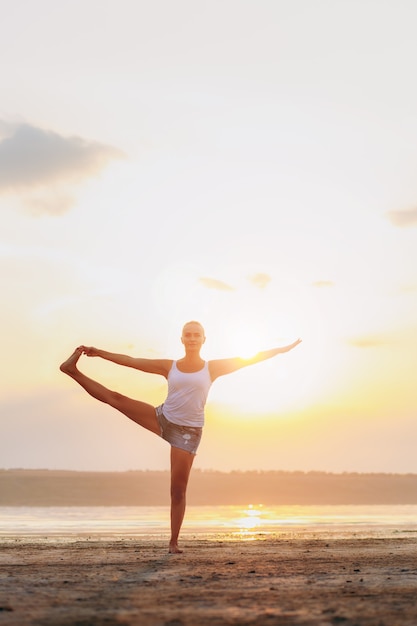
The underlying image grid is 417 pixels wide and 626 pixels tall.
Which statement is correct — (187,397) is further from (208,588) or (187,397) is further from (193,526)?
(193,526)

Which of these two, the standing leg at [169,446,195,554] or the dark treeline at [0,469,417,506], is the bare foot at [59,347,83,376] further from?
the dark treeline at [0,469,417,506]

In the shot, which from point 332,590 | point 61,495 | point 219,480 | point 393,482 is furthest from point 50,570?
point 393,482

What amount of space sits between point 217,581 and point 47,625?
2.60 meters

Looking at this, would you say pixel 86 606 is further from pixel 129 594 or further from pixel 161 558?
Result: pixel 161 558

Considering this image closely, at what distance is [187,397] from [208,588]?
14.6 feet

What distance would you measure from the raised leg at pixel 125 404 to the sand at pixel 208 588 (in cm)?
172

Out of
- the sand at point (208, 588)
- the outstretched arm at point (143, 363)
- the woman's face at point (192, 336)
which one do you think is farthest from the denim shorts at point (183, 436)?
the sand at point (208, 588)

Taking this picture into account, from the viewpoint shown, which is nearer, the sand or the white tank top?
the sand

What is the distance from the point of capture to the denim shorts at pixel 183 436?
11.9m

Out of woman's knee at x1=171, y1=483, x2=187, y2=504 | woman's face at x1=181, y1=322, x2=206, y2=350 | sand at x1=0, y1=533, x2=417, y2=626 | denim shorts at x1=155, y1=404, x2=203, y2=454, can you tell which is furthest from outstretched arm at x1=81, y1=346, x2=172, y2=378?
sand at x1=0, y1=533, x2=417, y2=626

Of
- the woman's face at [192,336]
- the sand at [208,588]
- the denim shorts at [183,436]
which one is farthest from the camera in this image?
the woman's face at [192,336]

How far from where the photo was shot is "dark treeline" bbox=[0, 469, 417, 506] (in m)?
59.8

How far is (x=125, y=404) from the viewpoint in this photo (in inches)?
485

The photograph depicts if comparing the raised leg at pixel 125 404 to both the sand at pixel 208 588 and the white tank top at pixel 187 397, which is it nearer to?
the white tank top at pixel 187 397
